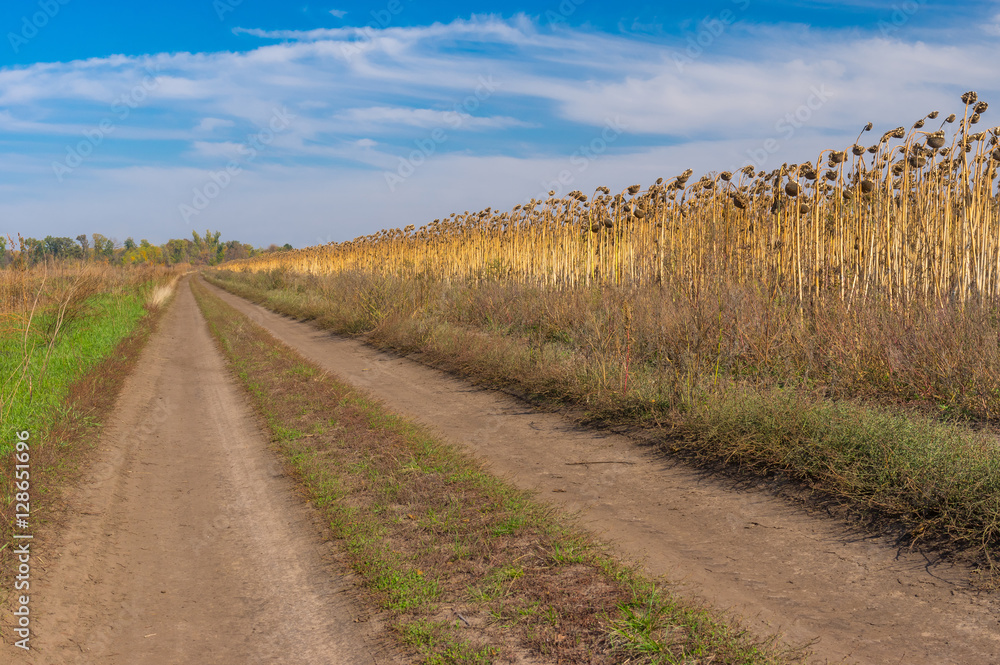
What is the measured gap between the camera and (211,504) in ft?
16.2

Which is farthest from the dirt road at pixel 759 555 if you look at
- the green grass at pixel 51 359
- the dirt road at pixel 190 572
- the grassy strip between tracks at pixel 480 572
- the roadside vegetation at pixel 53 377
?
the green grass at pixel 51 359

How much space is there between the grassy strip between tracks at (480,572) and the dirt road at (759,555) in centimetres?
28

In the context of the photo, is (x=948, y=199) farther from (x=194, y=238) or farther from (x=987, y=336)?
A: (x=194, y=238)

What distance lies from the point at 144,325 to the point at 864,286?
18.5 meters

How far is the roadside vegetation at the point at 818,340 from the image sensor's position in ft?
14.3

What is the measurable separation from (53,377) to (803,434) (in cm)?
995

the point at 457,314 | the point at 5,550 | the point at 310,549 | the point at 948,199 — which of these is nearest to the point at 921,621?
the point at 310,549

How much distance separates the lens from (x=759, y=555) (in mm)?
3734

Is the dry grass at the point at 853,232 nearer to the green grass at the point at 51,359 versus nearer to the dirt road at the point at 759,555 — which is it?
the dirt road at the point at 759,555


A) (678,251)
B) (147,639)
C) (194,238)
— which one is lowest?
(147,639)

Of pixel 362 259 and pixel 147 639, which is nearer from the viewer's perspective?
pixel 147 639

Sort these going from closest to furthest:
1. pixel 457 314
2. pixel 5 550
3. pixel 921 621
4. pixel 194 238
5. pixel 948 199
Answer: pixel 921 621 < pixel 5 550 < pixel 948 199 < pixel 457 314 < pixel 194 238
